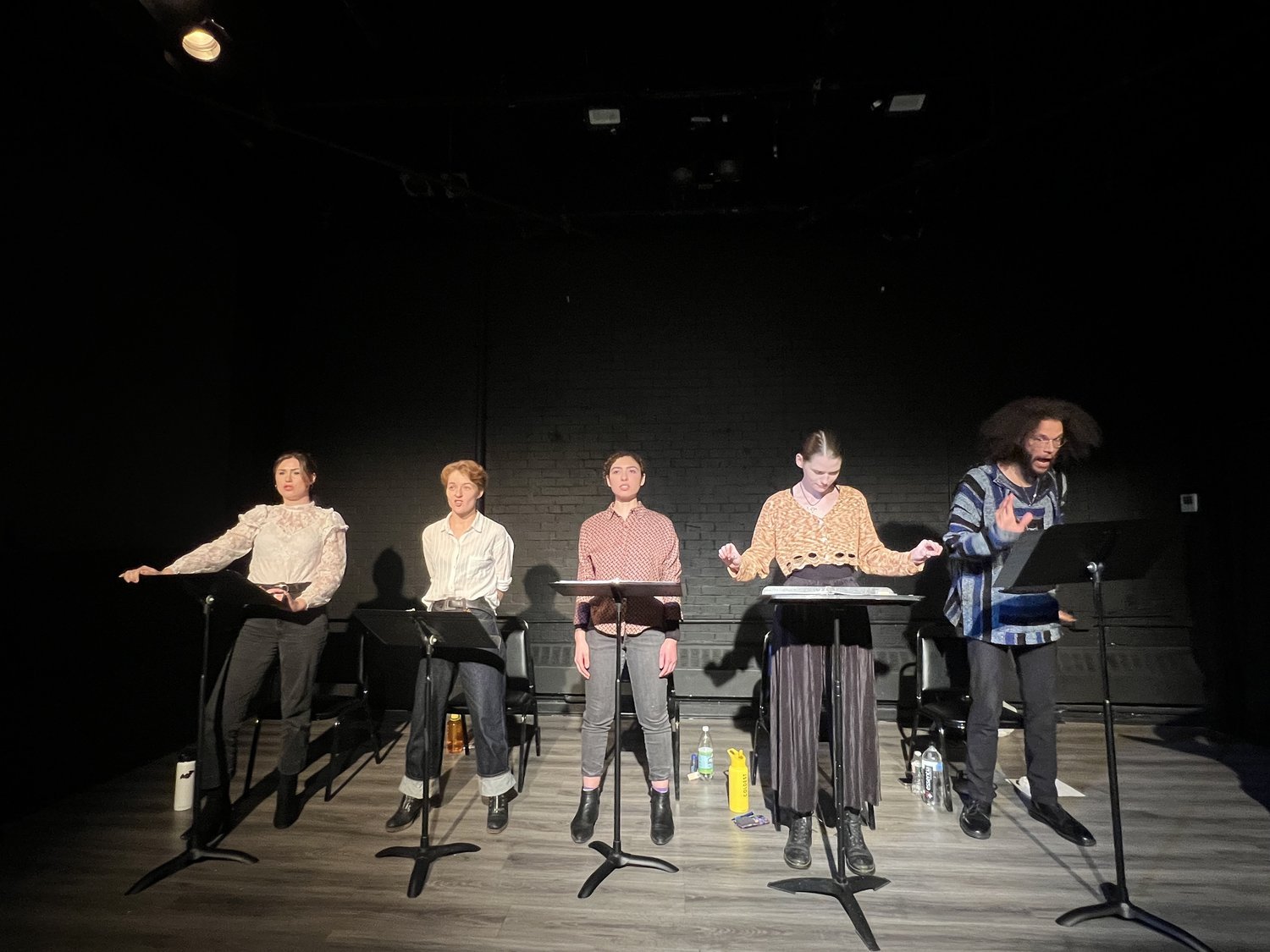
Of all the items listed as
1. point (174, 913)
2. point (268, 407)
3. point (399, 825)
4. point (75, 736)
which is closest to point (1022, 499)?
point (399, 825)

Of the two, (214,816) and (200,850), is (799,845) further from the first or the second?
(214,816)

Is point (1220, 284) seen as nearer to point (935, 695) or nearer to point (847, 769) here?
point (935, 695)

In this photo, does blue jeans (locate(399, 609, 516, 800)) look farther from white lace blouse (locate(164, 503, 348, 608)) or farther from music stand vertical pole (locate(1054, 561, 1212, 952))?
music stand vertical pole (locate(1054, 561, 1212, 952))

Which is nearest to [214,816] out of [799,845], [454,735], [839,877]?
[454,735]

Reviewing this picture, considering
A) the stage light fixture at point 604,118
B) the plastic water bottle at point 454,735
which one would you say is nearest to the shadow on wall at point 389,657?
the plastic water bottle at point 454,735

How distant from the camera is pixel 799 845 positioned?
2.94 meters

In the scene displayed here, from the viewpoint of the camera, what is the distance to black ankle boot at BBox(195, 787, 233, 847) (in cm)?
313

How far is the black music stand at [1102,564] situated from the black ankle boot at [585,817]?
192cm

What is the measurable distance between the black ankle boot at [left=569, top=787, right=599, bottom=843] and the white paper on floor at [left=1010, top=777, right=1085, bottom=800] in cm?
236

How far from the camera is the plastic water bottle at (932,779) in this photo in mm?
3594

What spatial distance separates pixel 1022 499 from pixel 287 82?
4999mm

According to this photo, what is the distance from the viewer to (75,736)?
12.5 feet

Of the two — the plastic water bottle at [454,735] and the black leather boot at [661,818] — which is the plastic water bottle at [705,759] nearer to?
the black leather boot at [661,818]

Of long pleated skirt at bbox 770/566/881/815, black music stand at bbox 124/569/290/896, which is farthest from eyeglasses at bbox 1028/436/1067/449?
black music stand at bbox 124/569/290/896
